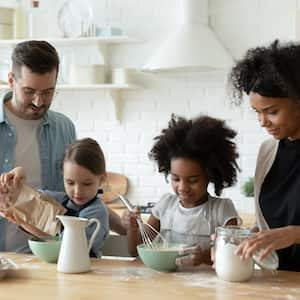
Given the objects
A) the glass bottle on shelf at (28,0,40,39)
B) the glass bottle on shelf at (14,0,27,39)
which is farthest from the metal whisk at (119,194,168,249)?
the glass bottle on shelf at (28,0,40,39)

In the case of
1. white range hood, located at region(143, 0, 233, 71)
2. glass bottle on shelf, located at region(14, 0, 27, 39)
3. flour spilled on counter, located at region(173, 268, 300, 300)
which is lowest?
flour spilled on counter, located at region(173, 268, 300, 300)

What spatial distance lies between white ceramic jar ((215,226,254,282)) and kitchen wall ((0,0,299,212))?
7.34ft

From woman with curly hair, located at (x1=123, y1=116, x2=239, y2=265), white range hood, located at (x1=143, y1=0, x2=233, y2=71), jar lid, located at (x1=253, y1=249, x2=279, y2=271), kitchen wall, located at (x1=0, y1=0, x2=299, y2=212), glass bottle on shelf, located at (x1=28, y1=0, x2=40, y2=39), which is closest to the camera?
jar lid, located at (x1=253, y1=249, x2=279, y2=271)

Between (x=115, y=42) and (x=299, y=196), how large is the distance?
7.97 ft

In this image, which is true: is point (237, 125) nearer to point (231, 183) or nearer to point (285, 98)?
point (231, 183)

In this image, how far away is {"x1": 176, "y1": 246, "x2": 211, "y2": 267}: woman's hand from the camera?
1727mm

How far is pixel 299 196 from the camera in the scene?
1.83 meters

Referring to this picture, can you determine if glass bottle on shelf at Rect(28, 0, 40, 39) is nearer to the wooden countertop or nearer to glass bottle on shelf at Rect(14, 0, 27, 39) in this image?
glass bottle on shelf at Rect(14, 0, 27, 39)

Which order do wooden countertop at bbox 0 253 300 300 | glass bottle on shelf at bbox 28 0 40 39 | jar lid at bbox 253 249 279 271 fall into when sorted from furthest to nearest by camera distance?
glass bottle on shelf at bbox 28 0 40 39
jar lid at bbox 253 249 279 271
wooden countertop at bbox 0 253 300 300

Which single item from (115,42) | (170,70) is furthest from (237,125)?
(115,42)

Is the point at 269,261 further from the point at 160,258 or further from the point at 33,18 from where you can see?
the point at 33,18

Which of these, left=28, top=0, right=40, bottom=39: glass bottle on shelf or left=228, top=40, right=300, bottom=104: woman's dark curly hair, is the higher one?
left=28, top=0, right=40, bottom=39: glass bottle on shelf

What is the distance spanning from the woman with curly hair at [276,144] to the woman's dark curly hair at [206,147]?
0.34 ft

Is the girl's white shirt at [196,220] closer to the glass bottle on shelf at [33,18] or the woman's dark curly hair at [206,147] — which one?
the woman's dark curly hair at [206,147]
